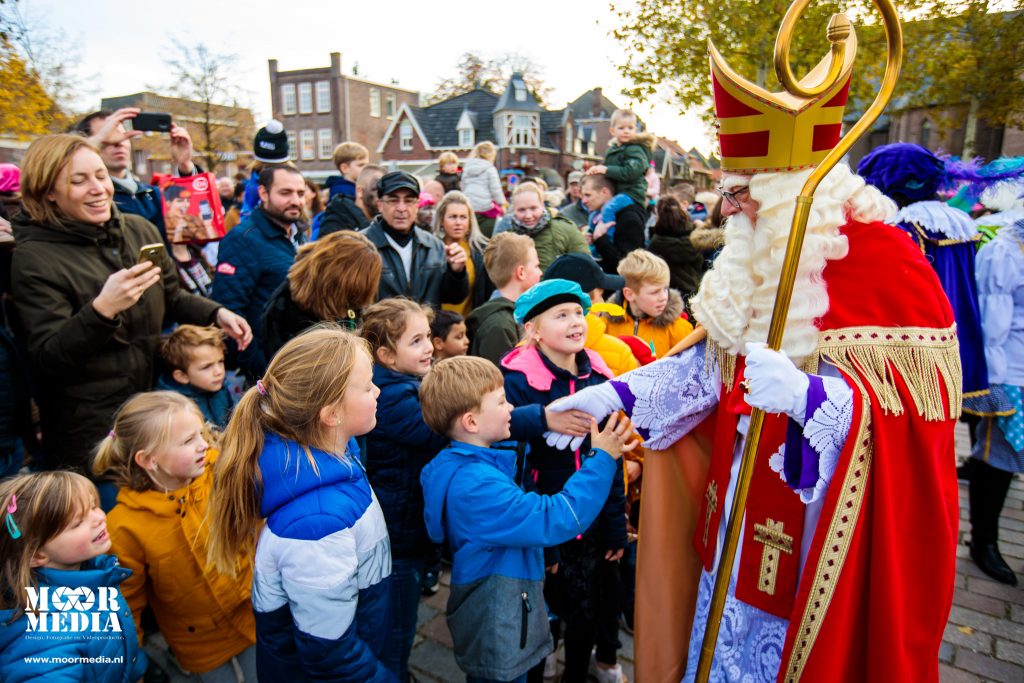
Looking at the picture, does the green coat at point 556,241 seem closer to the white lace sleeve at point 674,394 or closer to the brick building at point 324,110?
the white lace sleeve at point 674,394

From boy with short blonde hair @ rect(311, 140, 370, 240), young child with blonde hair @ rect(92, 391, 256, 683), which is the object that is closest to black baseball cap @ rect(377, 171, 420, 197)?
boy with short blonde hair @ rect(311, 140, 370, 240)

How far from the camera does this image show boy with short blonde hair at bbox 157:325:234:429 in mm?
3434

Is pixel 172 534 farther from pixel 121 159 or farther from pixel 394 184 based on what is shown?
pixel 121 159

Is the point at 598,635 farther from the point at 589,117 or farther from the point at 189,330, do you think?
the point at 589,117

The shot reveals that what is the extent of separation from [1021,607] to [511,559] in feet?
10.2

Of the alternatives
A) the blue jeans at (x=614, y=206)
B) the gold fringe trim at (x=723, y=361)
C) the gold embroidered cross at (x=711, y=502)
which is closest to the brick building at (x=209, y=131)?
the blue jeans at (x=614, y=206)

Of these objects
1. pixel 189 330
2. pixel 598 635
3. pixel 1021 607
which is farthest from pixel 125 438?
pixel 1021 607

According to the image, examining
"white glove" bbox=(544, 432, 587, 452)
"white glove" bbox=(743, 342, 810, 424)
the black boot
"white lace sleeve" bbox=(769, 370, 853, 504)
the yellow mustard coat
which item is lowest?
the black boot

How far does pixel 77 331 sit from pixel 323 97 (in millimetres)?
49826

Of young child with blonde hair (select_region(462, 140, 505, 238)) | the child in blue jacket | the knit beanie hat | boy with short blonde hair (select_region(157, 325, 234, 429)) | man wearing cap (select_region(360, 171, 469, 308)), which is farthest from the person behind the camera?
young child with blonde hair (select_region(462, 140, 505, 238))

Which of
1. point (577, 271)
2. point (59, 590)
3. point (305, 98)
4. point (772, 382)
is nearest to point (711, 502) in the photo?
point (772, 382)

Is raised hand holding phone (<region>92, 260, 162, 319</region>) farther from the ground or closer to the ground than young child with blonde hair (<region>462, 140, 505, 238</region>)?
closer to the ground

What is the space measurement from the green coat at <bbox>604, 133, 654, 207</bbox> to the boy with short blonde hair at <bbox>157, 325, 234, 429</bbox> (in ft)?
14.3

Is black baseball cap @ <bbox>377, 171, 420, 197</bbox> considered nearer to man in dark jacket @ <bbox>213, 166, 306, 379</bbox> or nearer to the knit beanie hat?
man in dark jacket @ <bbox>213, 166, 306, 379</bbox>
